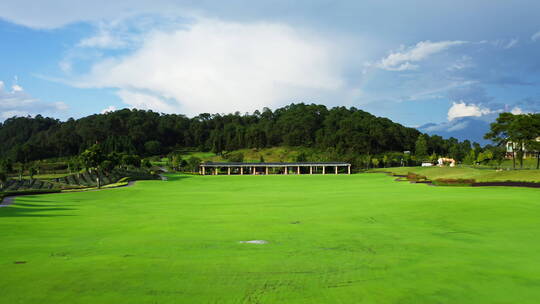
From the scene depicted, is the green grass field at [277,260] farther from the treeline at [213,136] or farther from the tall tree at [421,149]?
the tall tree at [421,149]

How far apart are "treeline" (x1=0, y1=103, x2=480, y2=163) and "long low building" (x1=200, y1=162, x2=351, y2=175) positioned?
11446 millimetres

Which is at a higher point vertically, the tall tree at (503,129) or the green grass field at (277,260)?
the tall tree at (503,129)

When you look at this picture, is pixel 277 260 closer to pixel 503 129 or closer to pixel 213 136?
pixel 503 129

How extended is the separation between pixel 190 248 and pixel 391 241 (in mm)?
6868

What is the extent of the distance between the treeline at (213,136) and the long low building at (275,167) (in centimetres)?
1145

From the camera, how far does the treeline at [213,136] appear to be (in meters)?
140

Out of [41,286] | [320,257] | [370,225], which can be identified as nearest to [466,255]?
[320,257]

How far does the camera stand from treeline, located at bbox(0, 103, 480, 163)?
460 feet

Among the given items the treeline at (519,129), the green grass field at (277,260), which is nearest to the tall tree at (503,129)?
the treeline at (519,129)

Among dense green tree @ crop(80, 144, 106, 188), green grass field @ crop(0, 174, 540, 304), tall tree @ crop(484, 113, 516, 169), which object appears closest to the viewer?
green grass field @ crop(0, 174, 540, 304)

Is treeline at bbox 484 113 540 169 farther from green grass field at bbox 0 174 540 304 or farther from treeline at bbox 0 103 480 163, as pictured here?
treeline at bbox 0 103 480 163

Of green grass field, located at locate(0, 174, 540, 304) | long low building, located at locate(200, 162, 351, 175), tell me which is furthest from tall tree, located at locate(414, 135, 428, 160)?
green grass field, located at locate(0, 174, 540, 304)

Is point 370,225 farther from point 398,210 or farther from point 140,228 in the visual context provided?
point 140,228

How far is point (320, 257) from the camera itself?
37.5 feet
